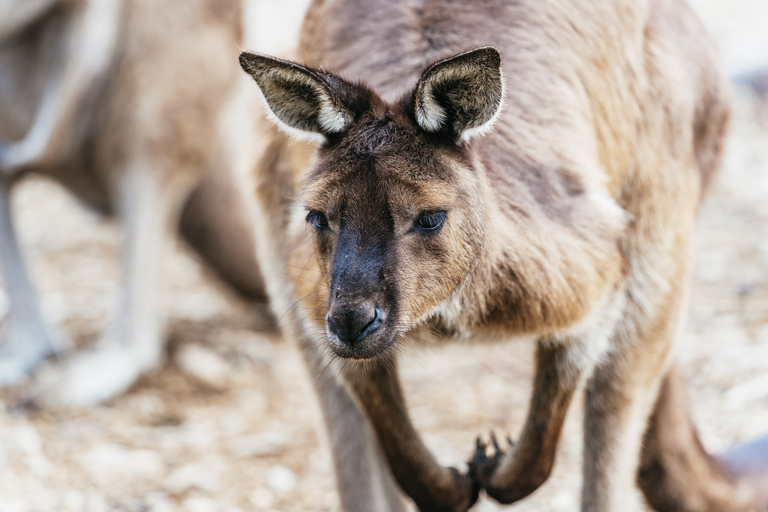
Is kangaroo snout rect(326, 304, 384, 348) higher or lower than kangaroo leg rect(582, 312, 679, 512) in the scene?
higher

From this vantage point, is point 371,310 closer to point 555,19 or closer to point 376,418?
point 376,418

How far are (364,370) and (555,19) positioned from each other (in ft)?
3.42

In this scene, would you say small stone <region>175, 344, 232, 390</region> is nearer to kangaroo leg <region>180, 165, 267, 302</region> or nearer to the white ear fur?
kangaroo leg <region>180, 165, 267, 302</region>

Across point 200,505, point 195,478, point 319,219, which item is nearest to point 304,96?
point 319,219

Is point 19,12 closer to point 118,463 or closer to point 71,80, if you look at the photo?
point 71,80

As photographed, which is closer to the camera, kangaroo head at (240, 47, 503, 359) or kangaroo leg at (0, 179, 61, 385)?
kangaroo head at (240, 47, 503, 359)

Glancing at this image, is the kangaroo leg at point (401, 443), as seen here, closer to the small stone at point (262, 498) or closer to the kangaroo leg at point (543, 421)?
the kangaroo leg at point (543, 421)

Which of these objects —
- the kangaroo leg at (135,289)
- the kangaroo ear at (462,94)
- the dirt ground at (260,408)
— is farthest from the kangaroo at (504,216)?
the kangaroo leg at (135,289)

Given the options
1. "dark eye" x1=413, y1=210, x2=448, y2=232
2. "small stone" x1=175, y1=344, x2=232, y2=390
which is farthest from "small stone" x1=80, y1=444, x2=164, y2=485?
"dark eye" x1=413, y1=210, x2=448, y2=232

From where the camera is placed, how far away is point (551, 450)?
2.25 meters

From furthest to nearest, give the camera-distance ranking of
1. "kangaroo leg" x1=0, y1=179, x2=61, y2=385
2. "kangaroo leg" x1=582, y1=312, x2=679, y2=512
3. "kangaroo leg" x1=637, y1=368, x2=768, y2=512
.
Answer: "kangaroo leg" x1=0, y1=179, x2=61, y2=385, "kangaroo leg" x1=637, y1=368, x2=768, y2=512, "kangaroo leg" x1=582, y1=312, x2=679, y2=512

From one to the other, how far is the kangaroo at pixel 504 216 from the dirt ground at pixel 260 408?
0.32 meters

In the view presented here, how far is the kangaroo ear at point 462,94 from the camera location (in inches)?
64.9

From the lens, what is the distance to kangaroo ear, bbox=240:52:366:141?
174 centimetres
